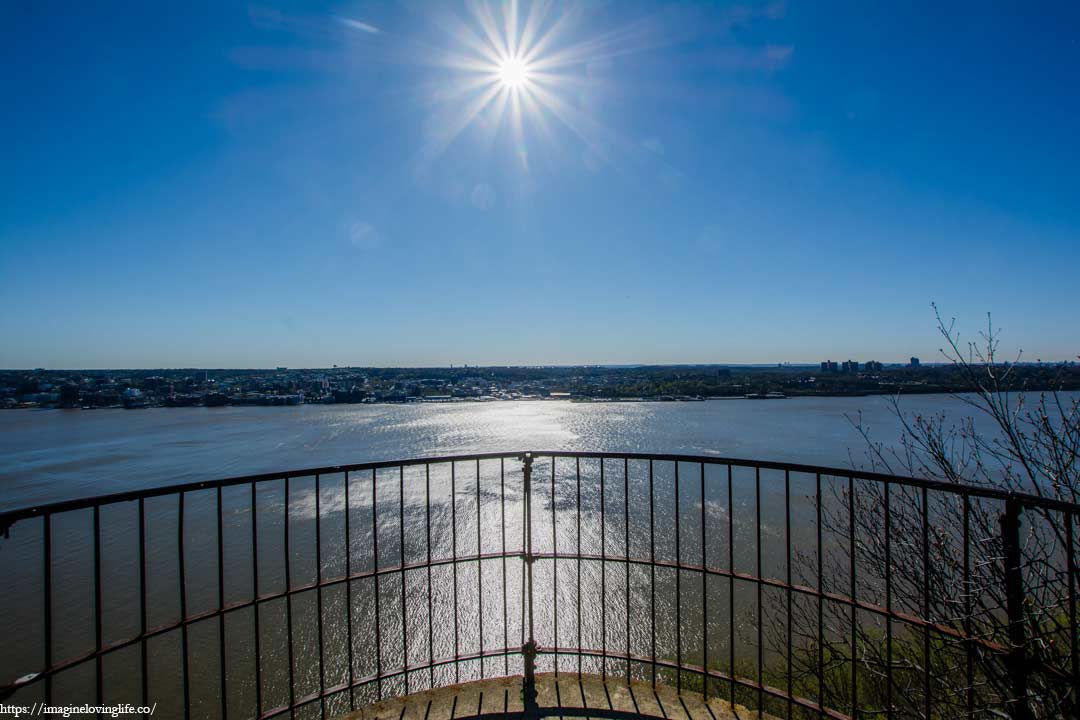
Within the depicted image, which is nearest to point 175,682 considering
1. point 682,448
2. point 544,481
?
point 544,481

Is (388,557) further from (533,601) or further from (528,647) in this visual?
(528,647)

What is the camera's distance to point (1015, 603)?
2.20 m

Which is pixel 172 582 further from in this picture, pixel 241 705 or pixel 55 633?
pixel 241 705

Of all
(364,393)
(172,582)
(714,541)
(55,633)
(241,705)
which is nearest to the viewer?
(241,705)

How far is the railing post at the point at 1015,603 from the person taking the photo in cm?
212

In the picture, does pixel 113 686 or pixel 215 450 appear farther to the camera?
pixel 215 450

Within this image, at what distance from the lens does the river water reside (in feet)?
29.3

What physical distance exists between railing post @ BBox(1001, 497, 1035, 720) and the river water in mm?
839

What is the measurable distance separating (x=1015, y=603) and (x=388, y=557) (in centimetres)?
1394

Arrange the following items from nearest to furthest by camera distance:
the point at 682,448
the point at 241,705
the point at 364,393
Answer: the point at 241,705, the point at 682,448, the point at 364,393

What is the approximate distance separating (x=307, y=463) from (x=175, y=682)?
58.3 ft

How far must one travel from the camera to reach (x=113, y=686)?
9.36 m

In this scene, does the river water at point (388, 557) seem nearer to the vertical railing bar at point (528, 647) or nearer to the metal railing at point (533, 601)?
the metal railing at point (533, 601)

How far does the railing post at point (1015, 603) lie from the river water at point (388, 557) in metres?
0.84
